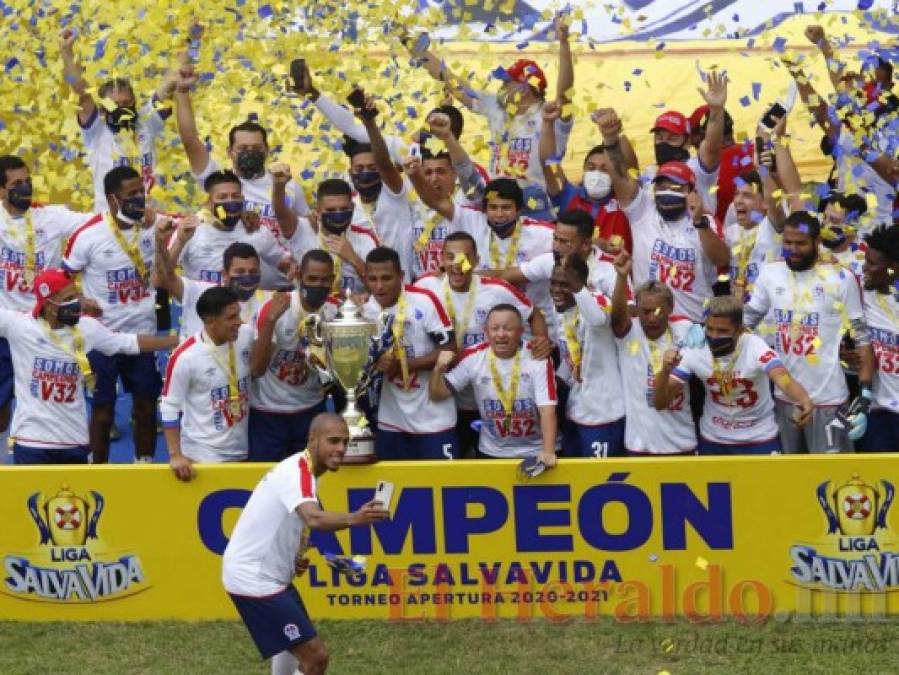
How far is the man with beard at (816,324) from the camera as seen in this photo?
10102mm

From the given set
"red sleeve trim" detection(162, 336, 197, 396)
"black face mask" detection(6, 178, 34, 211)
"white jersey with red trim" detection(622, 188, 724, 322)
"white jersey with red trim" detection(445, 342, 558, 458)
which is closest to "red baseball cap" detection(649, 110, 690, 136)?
"white jersey with red trim" detection(622, 188, 724, 322)

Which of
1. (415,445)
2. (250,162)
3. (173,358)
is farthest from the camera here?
(250,162)

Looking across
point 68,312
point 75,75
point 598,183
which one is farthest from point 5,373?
point 598,183

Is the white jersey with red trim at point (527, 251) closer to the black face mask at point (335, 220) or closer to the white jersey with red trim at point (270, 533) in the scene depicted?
the black face mask at point (335, 220)

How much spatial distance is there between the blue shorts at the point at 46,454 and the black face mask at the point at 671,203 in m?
3.59

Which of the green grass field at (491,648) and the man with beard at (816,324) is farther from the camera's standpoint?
the man with beard at (816,324)

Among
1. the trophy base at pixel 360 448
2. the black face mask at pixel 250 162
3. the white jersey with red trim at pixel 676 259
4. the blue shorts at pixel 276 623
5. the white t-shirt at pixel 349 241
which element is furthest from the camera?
the black face mask at pixel 250 162

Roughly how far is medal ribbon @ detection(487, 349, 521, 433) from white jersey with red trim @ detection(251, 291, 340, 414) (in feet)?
3.16

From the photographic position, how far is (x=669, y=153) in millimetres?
11211

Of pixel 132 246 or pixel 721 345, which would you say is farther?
pixel 132 246

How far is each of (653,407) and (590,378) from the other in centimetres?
41

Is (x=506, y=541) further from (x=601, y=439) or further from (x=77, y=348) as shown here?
(x=77, y=348)

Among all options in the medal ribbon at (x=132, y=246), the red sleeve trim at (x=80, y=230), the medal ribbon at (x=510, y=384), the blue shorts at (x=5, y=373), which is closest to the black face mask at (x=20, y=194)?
the red sleeve trim at (x=80, y=230)

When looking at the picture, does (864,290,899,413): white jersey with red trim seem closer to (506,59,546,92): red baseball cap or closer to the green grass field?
the green grass field
